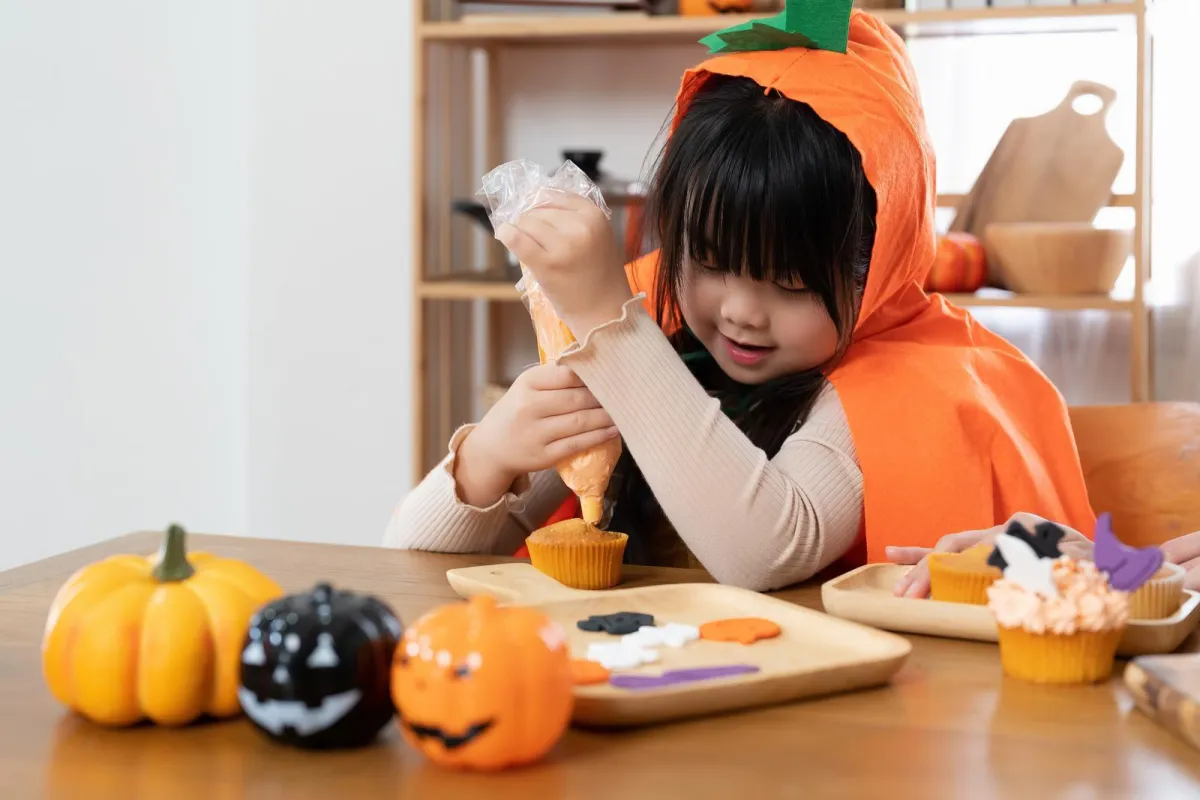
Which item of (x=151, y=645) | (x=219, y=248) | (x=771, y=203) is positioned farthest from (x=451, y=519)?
(x=219, y=248)

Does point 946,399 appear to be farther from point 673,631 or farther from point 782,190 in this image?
point 673,631

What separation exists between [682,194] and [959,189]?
1.41 m

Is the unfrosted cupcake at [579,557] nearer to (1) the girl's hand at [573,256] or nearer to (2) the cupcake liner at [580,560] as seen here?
(2) the cupcake liner at [580,560]

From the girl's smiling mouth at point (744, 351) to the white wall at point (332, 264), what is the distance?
1575 mm

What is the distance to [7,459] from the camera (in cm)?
279

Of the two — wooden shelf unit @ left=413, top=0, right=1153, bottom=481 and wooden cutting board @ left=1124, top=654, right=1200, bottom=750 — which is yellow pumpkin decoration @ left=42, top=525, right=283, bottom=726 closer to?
wooden cutting board @ left=1124, top=654, right=1200, bottom=750

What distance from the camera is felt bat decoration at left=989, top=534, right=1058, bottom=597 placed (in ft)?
2.38

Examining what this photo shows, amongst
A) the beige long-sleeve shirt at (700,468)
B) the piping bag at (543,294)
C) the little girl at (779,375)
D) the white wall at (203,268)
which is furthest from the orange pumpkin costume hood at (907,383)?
the white wall at (203,268)

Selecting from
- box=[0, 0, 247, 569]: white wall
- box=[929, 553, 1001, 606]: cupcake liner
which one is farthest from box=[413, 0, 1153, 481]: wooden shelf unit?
Answer: box=[929, 553, 1001, 606]: cupcake liner

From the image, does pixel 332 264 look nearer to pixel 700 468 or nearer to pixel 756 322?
pixel 756 322

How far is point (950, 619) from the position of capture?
0.83 metres

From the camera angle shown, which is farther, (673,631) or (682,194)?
(682,194)

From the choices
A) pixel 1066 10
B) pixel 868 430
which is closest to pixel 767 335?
pixel 868 430

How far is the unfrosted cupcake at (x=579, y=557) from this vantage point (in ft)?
3.13
